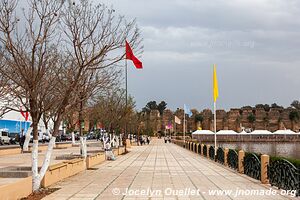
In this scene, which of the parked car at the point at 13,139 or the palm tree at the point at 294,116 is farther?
the palm tree at the point at 294,116

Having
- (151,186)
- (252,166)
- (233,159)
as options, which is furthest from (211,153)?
(151,186)

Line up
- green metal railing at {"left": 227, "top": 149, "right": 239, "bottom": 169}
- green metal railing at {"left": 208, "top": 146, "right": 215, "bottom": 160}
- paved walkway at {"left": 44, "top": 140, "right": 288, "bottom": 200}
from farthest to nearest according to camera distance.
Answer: green metal railing at {"left": 208, "top": 146, "right": 215, "bottom": 160} → green metal railing at {"left": 227, "top": 149, "right": 239, "bottom": 169} → paved walkway at {"left": 44, "top": 140, "right": 288, "bottom": 200}

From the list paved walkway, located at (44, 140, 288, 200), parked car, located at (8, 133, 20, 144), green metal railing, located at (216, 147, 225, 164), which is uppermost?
parked car, located at (8, 133, 20, 144)

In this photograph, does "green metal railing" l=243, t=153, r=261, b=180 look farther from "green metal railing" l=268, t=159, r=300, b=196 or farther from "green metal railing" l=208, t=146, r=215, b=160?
"green metal railing" l=208, t=146, r=215, b=160

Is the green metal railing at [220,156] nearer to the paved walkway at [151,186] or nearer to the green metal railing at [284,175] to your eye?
the paved walkway at [151,186]

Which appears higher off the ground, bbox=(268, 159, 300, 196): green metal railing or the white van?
the white van

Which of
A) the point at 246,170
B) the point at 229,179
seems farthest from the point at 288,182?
Result: the point at 246,170

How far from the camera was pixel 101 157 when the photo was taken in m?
28.6

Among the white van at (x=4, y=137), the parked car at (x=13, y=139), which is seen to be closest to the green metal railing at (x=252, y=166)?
the white van at (x=4, y=137)

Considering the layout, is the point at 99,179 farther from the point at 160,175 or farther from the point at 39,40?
the point at 39,40

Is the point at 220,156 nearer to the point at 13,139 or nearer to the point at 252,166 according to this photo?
the point at 252,166

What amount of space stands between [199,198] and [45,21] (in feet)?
22.5

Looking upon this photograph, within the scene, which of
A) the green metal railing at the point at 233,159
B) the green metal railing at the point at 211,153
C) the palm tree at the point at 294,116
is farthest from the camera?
the palm tree at the point at 294,116

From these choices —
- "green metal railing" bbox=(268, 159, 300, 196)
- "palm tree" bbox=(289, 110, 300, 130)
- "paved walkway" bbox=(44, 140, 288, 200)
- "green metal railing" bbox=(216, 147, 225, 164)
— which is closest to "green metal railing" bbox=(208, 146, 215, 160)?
"green metal railing" bbox=(216, 147, 225, 164)
